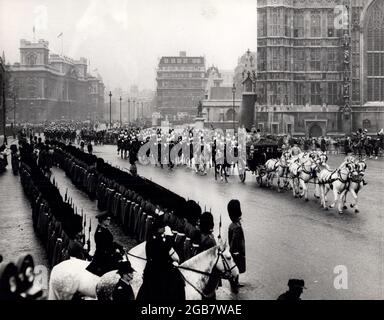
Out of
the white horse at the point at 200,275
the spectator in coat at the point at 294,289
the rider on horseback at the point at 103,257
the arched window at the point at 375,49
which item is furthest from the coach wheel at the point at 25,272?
the arched window at the point at 375,49

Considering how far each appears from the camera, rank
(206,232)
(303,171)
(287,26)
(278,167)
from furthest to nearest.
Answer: (287,26), (278,167), (303,171), (206,232)

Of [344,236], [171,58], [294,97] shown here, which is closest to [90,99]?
[171,58]

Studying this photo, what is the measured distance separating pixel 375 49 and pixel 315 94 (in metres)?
6.95

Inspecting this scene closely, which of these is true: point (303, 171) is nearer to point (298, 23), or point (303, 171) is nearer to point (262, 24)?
point (262, 24)

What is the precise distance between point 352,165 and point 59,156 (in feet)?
72.0

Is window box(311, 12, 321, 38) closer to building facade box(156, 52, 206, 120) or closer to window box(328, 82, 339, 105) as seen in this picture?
window box(328, 82, 339, 105)

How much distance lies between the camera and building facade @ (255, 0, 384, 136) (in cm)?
5759

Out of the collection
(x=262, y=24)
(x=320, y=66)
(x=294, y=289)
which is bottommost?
(x=294, y=289)

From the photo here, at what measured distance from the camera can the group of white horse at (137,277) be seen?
7.83 metres

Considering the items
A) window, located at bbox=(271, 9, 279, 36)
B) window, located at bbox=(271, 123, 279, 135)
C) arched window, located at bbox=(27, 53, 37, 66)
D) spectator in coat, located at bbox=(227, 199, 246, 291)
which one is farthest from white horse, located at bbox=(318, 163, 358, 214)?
arched window, located at bbox=(27, 53, 37, 66)

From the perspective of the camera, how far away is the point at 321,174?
20.9 meters

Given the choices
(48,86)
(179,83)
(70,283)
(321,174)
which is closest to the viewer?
(70,283)

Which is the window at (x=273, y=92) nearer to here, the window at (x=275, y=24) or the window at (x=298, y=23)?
the window at (x=275, y=24)

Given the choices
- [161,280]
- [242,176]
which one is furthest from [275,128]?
[161,280]
